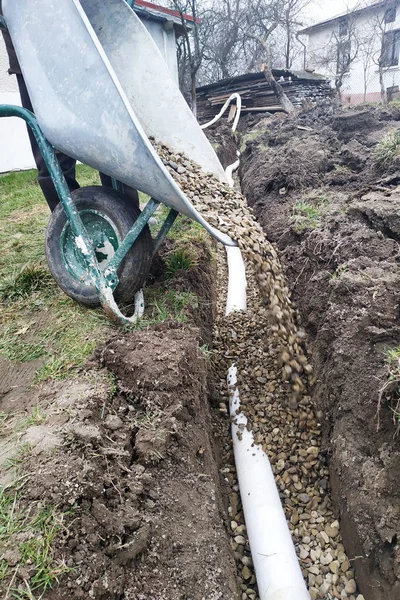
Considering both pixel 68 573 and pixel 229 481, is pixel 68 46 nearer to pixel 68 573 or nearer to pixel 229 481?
pixel 68 573

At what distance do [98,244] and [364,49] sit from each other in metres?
24.2

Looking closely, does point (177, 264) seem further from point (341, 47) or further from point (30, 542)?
point (341, 47)

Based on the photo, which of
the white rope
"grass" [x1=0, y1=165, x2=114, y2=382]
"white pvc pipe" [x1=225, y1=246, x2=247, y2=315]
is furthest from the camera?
the white rope

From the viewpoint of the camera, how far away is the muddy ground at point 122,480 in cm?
147

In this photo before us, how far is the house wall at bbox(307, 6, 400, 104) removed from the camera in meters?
21.9

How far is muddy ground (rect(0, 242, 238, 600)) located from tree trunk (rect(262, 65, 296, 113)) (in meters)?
12.5

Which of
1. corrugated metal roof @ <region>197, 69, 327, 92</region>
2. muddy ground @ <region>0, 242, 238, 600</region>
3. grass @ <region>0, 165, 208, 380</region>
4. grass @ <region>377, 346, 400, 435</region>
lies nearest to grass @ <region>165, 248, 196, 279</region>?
grass @ <region>0, 165, 208, 380</region>

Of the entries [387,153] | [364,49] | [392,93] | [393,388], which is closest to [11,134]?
[387,153]

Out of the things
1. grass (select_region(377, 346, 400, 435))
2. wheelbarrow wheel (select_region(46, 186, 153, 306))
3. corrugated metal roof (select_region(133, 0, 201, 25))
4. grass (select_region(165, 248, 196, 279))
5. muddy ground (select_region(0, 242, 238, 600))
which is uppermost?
corrugated metal roof (select_region(133, 0, 201, 25))

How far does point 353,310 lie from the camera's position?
2.38 meters

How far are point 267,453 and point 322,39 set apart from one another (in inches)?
1150

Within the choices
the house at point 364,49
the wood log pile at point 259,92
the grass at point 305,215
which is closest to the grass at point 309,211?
the grass at point 305,215

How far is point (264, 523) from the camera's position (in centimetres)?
214

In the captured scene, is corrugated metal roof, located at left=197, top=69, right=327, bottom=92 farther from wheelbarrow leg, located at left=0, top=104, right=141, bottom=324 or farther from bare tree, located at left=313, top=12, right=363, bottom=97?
wheelbarrow leg, located at left=0, top=104, right=141, bottom=324
